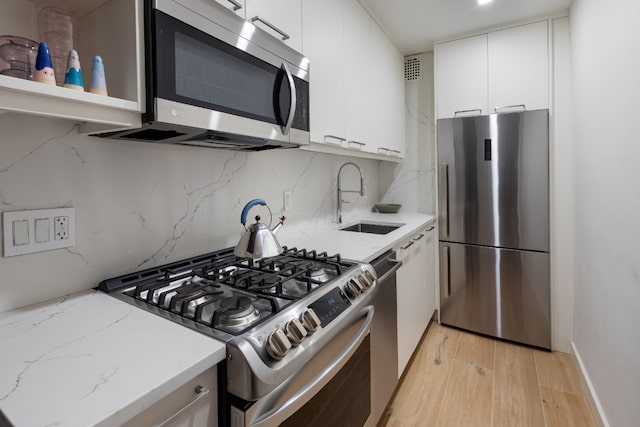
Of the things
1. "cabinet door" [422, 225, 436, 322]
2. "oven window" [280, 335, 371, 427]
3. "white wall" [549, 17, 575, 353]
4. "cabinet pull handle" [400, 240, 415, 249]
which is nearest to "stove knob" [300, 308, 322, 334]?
"oven window" [280, 335, 371, 427]

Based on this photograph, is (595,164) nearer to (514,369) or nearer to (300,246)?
(514,369)

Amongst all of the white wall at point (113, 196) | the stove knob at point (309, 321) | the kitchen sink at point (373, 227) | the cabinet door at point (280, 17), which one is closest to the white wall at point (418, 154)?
the kitchen sink at point (373, 227)

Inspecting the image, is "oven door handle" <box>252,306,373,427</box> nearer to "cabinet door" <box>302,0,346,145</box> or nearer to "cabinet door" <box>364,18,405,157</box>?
"cabinet door" <box>302,0,346,145</box>

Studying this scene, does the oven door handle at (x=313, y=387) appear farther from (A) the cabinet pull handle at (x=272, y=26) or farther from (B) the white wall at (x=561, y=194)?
(B) the white wall at (x=561, y=194)

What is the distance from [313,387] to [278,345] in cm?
25

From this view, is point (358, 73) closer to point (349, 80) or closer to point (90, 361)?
point (349, 80)

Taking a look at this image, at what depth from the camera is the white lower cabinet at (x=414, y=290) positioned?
1.91 m

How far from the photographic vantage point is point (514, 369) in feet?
7.16

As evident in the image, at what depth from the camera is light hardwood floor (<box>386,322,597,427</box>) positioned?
173 cm

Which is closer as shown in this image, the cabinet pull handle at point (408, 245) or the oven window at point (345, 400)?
the oven window at point (345, 400)

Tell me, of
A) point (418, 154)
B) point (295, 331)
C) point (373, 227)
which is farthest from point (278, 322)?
point (418, 154)

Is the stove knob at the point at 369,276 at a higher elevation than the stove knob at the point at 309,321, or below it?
higher

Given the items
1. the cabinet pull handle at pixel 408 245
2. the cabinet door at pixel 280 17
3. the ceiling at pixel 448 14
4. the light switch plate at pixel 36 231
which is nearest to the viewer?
the light switch plate at pixel 36 231

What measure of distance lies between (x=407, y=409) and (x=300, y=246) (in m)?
1.11
